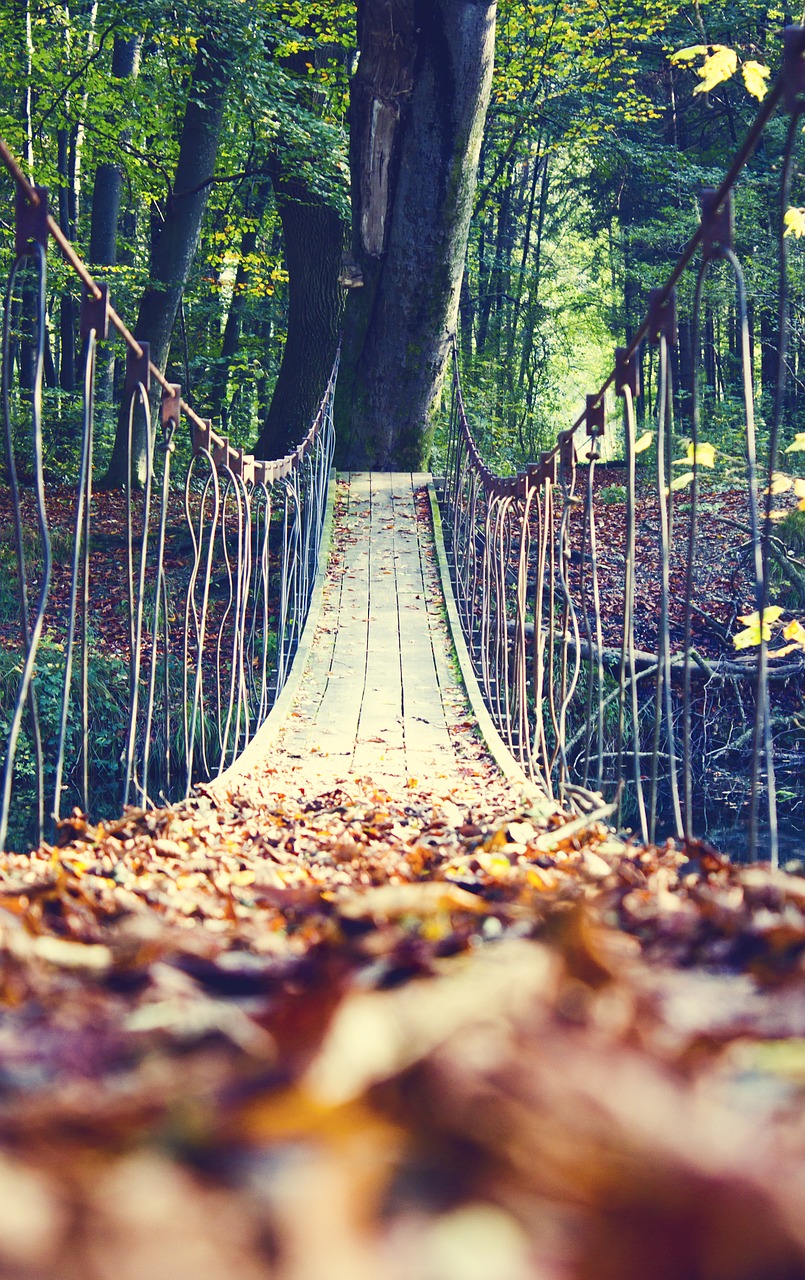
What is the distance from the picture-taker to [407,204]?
7594 millimetres

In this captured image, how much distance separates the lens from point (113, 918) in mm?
1160

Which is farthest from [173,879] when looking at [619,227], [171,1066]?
[619,227]

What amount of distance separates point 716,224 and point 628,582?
771 millimetres

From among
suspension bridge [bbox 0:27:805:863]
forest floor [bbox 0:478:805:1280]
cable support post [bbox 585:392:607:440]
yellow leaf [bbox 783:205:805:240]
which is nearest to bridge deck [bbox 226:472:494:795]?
suspension bridge [bbox 0:27:805:863]

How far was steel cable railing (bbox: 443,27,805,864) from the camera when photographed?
174 centimetres

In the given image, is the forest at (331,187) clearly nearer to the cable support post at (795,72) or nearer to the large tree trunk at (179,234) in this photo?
the large tree trunk at (179,234)

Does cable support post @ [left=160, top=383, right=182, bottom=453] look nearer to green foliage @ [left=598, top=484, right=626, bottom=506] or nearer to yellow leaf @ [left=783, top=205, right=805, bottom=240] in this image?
yellow leaf @ [left=783, top=205, right=805, bottom=240]

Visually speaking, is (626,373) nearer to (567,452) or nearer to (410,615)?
(567,452)

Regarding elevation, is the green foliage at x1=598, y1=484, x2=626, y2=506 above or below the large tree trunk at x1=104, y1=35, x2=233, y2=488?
below

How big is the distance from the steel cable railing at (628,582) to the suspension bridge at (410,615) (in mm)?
15

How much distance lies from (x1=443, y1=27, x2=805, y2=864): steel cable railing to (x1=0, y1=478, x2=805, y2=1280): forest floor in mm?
737

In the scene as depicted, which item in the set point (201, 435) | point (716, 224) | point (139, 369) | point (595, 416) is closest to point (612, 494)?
point (595, 416)

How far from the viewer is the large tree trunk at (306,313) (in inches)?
347

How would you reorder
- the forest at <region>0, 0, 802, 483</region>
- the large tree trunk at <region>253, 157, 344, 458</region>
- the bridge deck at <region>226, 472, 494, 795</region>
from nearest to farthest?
the bridge deck at <region>226, 472, 494, 795</region> → the forest at <region>0, 0, 802, 483</region> → the large tree trunk at <region>253, 157, 344, 458</region>
